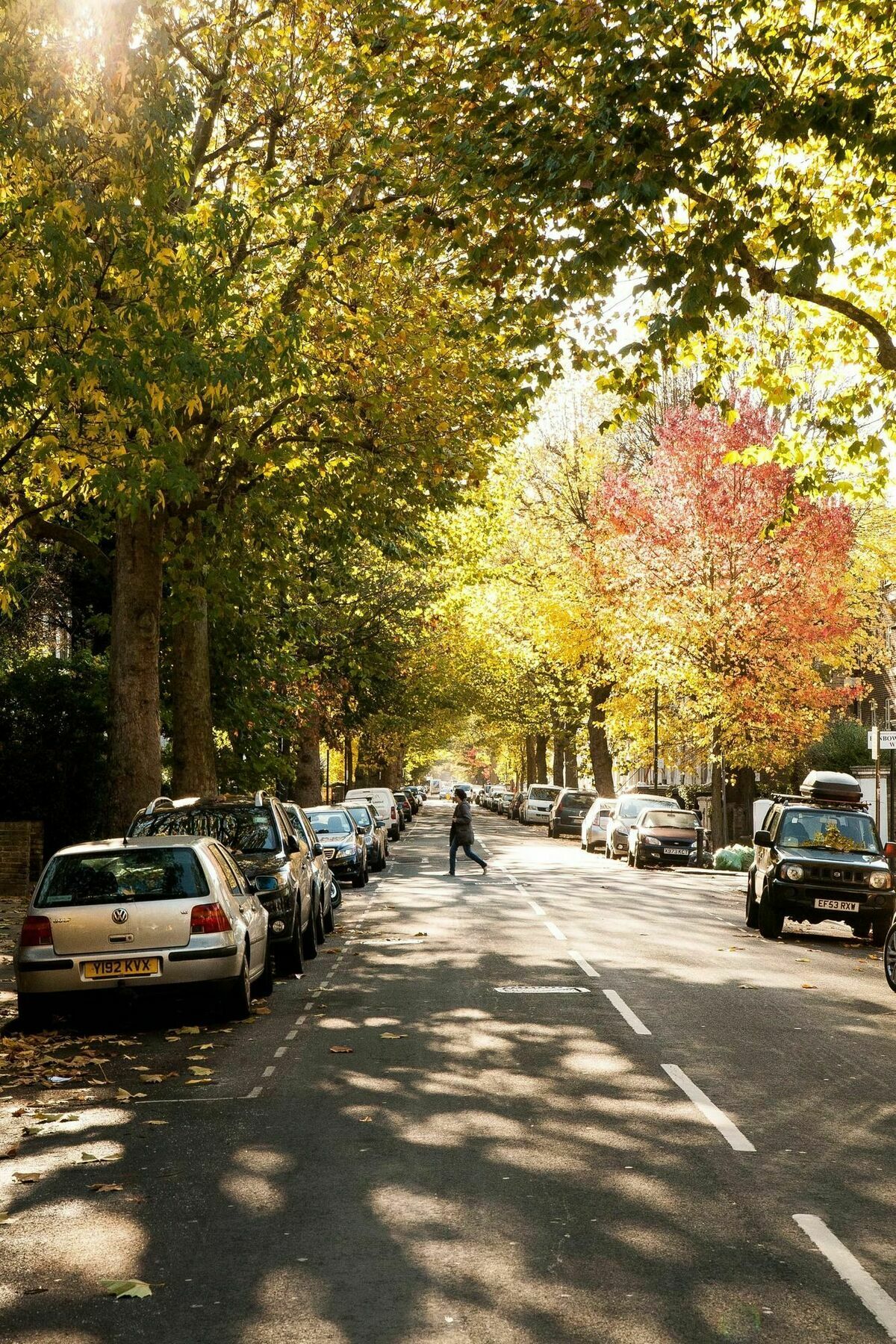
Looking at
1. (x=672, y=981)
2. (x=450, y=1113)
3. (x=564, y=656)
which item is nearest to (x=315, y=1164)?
(x=450, y=1113)

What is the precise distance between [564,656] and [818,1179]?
148 ft

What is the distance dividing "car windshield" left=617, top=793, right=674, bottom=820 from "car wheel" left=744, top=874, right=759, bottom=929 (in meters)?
19.2

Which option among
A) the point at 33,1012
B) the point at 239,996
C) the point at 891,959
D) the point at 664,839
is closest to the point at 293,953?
the point at 239,996

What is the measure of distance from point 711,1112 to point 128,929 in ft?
15.3

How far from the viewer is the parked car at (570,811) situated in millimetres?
55750

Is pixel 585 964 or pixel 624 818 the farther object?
pixel 624 818

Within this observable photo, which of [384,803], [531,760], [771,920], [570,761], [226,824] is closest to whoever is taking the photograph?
[226,824]

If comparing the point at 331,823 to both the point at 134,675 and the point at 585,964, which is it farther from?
the point at 585,964

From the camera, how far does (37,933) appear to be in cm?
1101

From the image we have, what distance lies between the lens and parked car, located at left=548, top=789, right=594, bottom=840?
5575 centimetres

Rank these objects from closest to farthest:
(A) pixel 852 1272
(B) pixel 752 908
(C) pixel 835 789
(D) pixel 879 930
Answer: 1. (A) pixel 852 1272
2. (D) pixel 879 930
3. (B) pixel 752 908
4. (C) pixel 835 789

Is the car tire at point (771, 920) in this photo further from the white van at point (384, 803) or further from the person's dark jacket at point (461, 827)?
the white van at point (384, 803)

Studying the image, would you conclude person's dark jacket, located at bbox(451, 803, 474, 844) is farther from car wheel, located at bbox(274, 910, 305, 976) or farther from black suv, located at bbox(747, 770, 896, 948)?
car wheel, located at bbox(274, 910, 305, 976)

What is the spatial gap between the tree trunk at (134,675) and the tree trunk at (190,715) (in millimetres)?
3199
